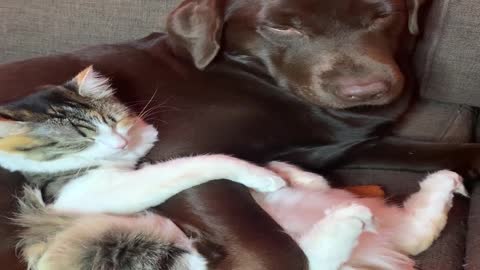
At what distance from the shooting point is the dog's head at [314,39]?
1.30 metres

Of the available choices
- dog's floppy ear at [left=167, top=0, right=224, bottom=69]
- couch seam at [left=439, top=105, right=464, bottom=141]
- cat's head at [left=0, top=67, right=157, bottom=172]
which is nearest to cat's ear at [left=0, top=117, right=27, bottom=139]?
cat's head at [left=0, top=67, right=157, bottom=172]

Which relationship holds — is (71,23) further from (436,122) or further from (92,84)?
(436,122)

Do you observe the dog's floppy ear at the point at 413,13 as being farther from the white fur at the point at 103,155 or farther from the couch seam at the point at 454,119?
the white fur at the point at 103,155

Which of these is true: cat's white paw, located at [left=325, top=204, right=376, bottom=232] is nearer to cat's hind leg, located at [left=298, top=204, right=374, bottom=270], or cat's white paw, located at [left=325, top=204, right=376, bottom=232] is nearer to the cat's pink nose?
cat's hind leg, located at [left=298, top=204, right=374, bottom=270]

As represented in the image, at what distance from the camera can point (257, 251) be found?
3.92ft

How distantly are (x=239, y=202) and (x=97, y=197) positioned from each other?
28 centimetres

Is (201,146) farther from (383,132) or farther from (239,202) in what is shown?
(383,132)

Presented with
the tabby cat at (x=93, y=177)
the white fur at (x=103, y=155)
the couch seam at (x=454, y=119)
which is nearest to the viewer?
the tabby cat at (x=93, y=177)

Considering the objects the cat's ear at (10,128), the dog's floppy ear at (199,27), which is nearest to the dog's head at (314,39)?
the dog's floppy ear at (199,27)

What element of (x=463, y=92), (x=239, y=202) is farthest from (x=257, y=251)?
(x=463, y=92)

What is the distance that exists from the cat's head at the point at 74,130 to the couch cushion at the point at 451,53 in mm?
673

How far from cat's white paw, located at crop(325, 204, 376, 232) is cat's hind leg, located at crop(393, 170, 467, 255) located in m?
0.16

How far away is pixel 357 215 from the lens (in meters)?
1.17

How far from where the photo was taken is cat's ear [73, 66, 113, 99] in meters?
1.31
